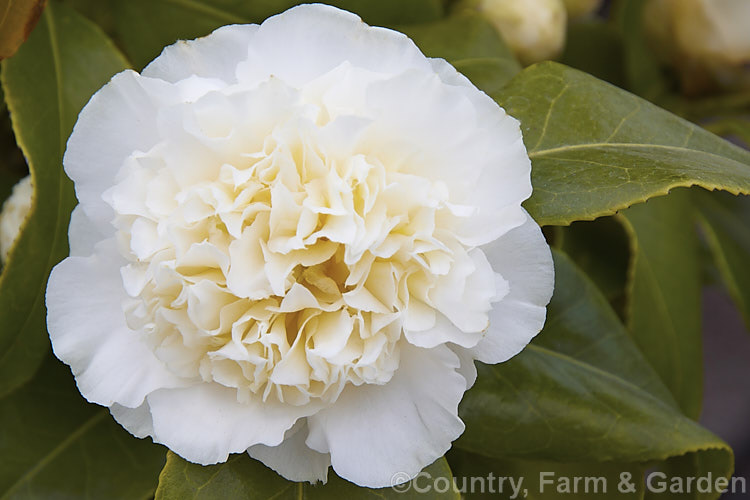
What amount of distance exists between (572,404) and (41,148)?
44 centimetres

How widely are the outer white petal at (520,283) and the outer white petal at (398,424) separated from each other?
3 cm

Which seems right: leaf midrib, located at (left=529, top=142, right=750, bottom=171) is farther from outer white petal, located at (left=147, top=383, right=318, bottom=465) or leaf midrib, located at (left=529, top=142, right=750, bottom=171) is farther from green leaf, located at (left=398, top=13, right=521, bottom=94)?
outer white petal, located at (left=147, top=383, right=318, bottom=465)

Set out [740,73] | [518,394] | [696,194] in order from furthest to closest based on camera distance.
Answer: [696,194] < [740,73] < [518,394]

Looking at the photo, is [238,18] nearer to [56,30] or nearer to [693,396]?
[56,30]

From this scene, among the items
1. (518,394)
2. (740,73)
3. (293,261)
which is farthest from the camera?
(740,73)

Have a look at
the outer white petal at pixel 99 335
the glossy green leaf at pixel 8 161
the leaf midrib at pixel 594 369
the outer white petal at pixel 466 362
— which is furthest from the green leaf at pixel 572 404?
the glossy green leaf at pixel 8 161

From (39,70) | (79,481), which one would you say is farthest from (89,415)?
(39,70)

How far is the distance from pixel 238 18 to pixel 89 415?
14.6 inches

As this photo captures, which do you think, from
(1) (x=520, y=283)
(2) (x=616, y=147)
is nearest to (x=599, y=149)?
(2) (x=616, y=147)

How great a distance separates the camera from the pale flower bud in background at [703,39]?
2.47ft

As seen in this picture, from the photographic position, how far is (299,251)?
14.0 inches

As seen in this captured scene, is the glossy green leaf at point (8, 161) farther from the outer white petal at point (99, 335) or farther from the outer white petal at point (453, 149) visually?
the outer white petal at point (453, 149)

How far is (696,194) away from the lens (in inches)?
36.0

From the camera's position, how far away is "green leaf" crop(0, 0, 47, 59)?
1.60 ft
